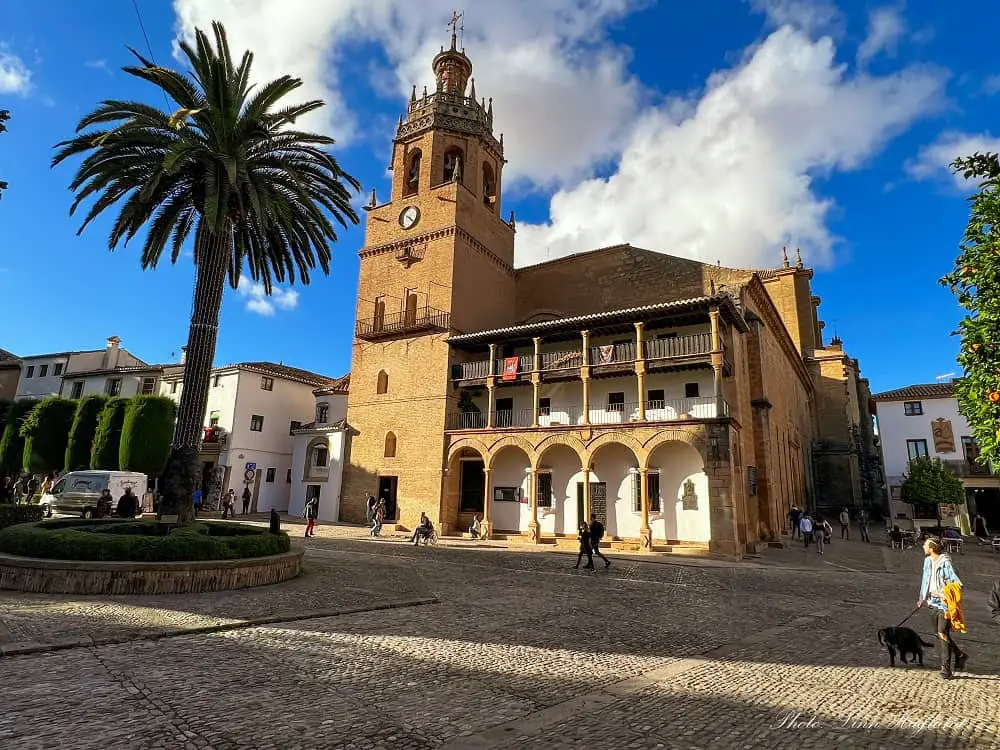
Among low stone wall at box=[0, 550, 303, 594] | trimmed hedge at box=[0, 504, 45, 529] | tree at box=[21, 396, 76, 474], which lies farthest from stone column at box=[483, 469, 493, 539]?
tree at box=[21, 396, 76, 474]

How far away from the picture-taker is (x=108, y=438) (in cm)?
2991

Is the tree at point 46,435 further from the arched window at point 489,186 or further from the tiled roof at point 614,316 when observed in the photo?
the arched window at point 489,186

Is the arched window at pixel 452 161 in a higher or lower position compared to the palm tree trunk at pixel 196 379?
higher

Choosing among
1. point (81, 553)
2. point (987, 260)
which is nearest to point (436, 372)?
point (81, 553)

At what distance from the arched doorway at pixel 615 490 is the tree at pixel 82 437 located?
87.8 feet

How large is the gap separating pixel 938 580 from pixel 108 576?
11195 mm

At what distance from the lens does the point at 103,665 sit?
5469 mm

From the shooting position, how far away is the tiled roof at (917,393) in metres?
38.2

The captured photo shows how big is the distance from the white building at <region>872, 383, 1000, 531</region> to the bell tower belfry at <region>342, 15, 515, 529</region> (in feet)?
92.5

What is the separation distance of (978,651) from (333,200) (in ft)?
51.9

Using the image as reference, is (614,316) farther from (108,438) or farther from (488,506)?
(108,438)

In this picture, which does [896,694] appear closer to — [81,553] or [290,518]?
[81,553]

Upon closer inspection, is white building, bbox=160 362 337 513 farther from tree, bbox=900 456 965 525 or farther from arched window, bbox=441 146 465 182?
tree, bbox=900 456 965 525

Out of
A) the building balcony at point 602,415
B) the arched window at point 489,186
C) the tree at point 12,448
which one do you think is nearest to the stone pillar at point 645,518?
the building balcony at point 602,415
